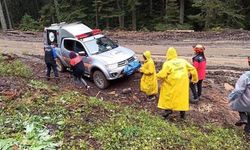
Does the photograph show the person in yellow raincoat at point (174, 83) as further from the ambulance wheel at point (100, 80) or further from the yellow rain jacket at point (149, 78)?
the ambulance wheel at point (100, 80)

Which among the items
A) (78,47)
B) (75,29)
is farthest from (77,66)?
(75,29)

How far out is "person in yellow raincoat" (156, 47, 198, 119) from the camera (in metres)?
9.51

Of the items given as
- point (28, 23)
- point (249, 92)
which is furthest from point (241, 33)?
point (28, 23)

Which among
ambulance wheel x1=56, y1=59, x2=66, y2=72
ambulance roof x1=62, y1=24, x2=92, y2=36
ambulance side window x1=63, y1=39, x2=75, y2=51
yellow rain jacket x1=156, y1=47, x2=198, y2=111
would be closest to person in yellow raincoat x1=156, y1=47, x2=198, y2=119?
yellow rain jacket x1=156, y1=47, x2=198, y2=111

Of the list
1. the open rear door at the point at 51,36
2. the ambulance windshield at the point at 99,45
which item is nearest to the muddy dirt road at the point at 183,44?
the ambulance windshield at the point at 99,45

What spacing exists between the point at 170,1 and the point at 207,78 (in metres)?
20.4

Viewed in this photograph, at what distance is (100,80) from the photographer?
1452 centimetres

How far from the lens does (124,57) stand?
568 inches

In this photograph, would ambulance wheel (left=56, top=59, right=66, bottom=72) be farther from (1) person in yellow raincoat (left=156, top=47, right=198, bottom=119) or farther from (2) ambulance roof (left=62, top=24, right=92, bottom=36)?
(1) person in yellow raincoat (left=156, top=47, right=198, bottom=119)

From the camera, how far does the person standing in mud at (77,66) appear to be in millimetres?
13867

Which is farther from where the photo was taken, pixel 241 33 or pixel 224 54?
pixel 241 33

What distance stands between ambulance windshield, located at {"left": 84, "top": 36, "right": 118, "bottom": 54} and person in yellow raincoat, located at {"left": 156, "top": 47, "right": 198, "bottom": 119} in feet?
19.1

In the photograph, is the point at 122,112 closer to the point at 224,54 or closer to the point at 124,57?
the point at 124,57

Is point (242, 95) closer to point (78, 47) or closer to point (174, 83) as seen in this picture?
point (174, 83)
